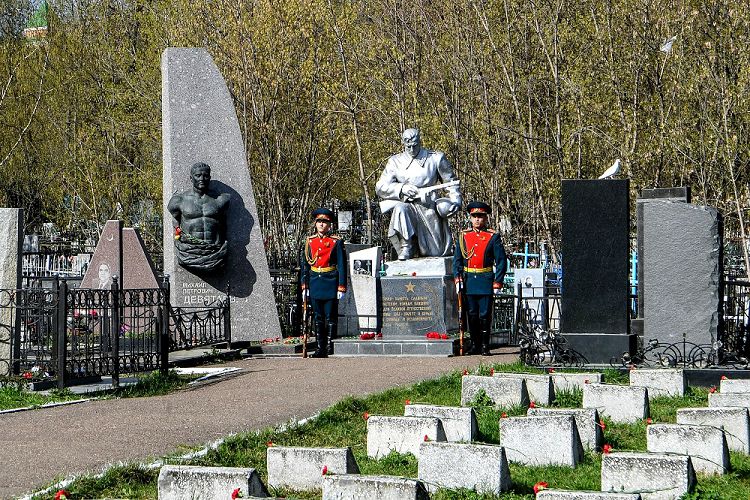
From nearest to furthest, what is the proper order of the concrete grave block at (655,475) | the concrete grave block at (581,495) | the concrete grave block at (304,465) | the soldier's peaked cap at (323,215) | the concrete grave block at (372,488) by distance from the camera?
the concrete grave block at (581,495)
the concrete grave block at (372,488)
the concrete grave block at (655,475)
the concrete grave block at (304,465)
the soldier's peaked cap at (323,215)

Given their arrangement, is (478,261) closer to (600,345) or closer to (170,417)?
(600,345)

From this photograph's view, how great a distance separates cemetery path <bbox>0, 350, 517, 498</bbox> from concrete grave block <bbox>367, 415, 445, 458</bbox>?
5.49 ft

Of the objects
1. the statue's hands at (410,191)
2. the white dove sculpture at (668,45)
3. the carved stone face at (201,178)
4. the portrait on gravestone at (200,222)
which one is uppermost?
the white dove sculpture at (668,45)

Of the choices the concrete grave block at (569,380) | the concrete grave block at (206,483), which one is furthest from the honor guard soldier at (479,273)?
the concrete grave block at (206,483)

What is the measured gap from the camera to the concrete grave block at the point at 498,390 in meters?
11.5

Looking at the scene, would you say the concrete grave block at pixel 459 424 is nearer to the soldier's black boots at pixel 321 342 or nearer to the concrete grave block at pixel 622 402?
the concrete grave block at pixel 622 402

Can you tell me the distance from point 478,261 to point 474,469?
1066cm

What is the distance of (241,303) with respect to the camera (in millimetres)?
20578

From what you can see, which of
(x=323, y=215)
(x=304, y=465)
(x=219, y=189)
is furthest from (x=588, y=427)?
(x=219, y=189)

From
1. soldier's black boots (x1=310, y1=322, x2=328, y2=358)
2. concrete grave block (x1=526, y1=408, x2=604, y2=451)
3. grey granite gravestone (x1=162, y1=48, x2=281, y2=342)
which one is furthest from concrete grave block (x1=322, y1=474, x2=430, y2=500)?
grey granite gravestone (x1=162, y1=48, x2=281, y2=342)

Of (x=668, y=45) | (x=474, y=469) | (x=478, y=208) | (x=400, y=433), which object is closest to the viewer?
(x=474, y=469)

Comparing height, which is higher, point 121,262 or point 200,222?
point 200,222

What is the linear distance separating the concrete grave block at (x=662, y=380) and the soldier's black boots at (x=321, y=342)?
714 cm

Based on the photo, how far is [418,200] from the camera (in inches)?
811
